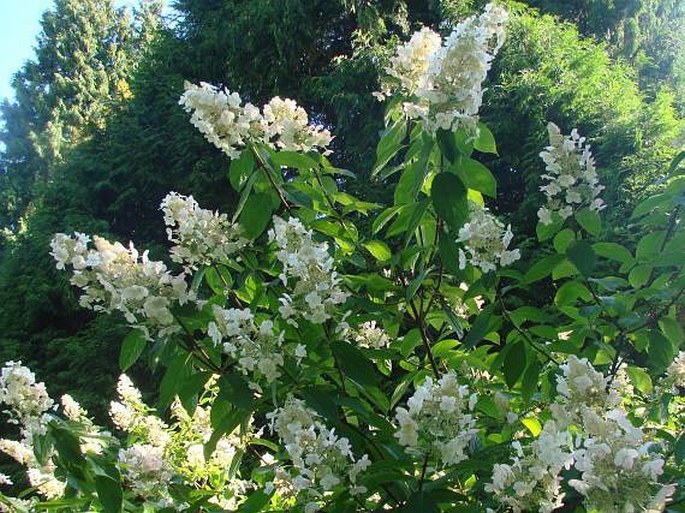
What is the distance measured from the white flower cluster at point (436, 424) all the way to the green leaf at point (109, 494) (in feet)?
1.87

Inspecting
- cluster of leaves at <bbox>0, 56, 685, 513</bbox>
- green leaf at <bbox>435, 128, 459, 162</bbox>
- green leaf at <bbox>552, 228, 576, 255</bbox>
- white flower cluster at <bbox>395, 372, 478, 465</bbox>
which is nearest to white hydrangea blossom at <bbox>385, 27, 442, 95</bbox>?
cluster of leaves at <bbox>0, 56, 685, 513</bbox>

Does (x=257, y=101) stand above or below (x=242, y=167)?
above

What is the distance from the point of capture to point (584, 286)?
163 centimetres

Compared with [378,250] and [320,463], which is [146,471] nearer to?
[320,463]

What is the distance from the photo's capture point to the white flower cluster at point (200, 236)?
1.54 metres

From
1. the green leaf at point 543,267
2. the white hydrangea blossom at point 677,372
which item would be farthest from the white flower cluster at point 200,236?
the white hydrangea blossom at point 677,372

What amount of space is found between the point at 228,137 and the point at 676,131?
614cm

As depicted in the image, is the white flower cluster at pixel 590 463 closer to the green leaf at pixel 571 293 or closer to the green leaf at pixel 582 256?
the green leaf at pixel 582 256

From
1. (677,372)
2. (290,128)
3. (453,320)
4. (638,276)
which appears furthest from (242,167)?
(677,372)

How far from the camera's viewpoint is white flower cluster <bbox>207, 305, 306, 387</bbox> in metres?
1.33

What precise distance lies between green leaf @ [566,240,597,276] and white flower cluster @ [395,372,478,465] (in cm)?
44

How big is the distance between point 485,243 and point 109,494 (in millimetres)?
889

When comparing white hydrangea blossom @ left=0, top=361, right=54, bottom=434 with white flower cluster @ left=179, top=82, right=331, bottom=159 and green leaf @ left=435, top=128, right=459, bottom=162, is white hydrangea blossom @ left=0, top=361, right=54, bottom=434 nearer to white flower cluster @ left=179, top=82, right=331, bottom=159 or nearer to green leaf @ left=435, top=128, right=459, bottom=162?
white flower cluster @ left=179, top=82, right=331, bottom=159

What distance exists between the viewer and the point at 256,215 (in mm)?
1559
